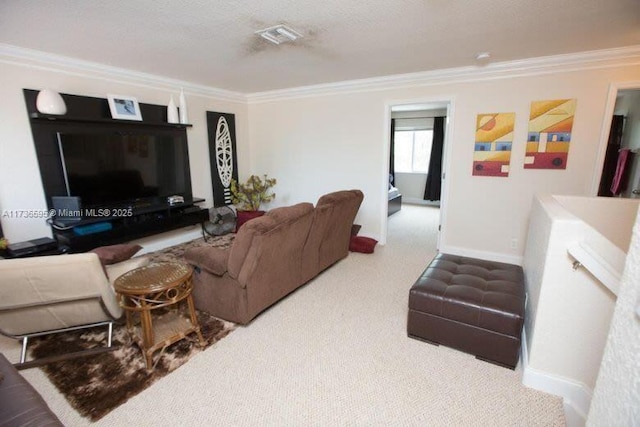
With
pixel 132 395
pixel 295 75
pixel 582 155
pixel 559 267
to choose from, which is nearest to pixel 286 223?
pixel 132 395

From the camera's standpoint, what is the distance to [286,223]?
2398 millimetres

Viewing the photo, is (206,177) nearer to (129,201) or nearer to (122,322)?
(129,201)

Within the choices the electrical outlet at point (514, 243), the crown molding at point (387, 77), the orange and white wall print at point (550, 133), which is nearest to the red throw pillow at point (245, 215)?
the crown molding at point (387, 77)

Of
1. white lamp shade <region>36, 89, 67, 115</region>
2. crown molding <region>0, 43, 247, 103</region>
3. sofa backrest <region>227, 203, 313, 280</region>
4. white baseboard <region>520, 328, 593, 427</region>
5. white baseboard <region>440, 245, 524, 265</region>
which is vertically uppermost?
crown molding <region>0, 43, 247, 103</region>

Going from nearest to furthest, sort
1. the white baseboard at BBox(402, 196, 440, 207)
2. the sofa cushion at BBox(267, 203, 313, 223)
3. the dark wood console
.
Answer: the sofa cushion at BBox(267, 203, 313, 223) → the dark wood console → the white baseboard at BBox(402, 196, 440, 207)

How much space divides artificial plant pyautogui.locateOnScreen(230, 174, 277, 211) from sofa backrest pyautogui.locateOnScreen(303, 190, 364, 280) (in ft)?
Answer: 7.05

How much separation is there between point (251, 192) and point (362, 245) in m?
2.27

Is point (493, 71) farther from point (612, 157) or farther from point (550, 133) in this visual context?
point (612, 157)

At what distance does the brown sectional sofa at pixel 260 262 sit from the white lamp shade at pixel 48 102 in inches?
83.0

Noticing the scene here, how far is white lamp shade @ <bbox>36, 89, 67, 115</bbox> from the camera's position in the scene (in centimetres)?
295

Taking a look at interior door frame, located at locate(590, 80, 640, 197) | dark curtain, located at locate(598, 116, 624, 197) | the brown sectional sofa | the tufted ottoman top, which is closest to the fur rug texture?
the brown sectional sofa

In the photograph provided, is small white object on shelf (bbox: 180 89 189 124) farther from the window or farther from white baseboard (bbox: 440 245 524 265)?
the window

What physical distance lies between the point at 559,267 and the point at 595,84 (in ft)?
8.92

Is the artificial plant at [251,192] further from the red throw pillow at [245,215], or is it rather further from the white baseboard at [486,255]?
the white baseboard at [486,255]
